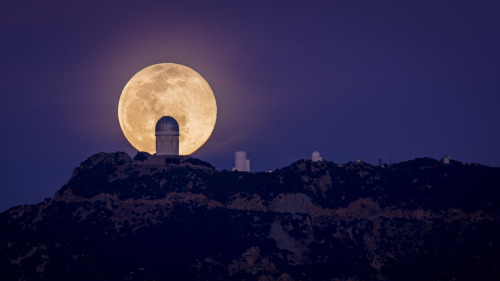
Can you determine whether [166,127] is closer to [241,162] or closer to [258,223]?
[241,162]

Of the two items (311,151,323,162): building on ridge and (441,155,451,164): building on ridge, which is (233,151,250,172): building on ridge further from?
(441,155,451,164): building on ridge

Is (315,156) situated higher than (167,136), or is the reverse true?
(167,136)

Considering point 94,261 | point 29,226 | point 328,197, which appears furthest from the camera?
point 328,197

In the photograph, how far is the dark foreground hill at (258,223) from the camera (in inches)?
5138

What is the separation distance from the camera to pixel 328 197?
151m

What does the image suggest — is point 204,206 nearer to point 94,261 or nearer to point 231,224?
point 231,224

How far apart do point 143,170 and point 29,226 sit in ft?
71.3

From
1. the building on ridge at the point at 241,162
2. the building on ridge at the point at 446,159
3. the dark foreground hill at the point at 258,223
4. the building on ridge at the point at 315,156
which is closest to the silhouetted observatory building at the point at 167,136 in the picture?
the dark foreground hill at the point at 258,223

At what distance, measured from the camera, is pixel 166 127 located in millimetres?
155750

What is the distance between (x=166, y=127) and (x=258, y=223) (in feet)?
75.9

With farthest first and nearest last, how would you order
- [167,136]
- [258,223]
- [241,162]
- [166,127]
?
[241,162] → [167,136] → [166,127] → [258,223]

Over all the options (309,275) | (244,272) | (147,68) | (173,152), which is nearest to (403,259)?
(309,275)

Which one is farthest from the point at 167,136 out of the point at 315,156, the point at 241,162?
the point at 315,156

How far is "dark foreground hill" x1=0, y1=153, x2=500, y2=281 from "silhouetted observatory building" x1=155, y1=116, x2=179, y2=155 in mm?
2270
